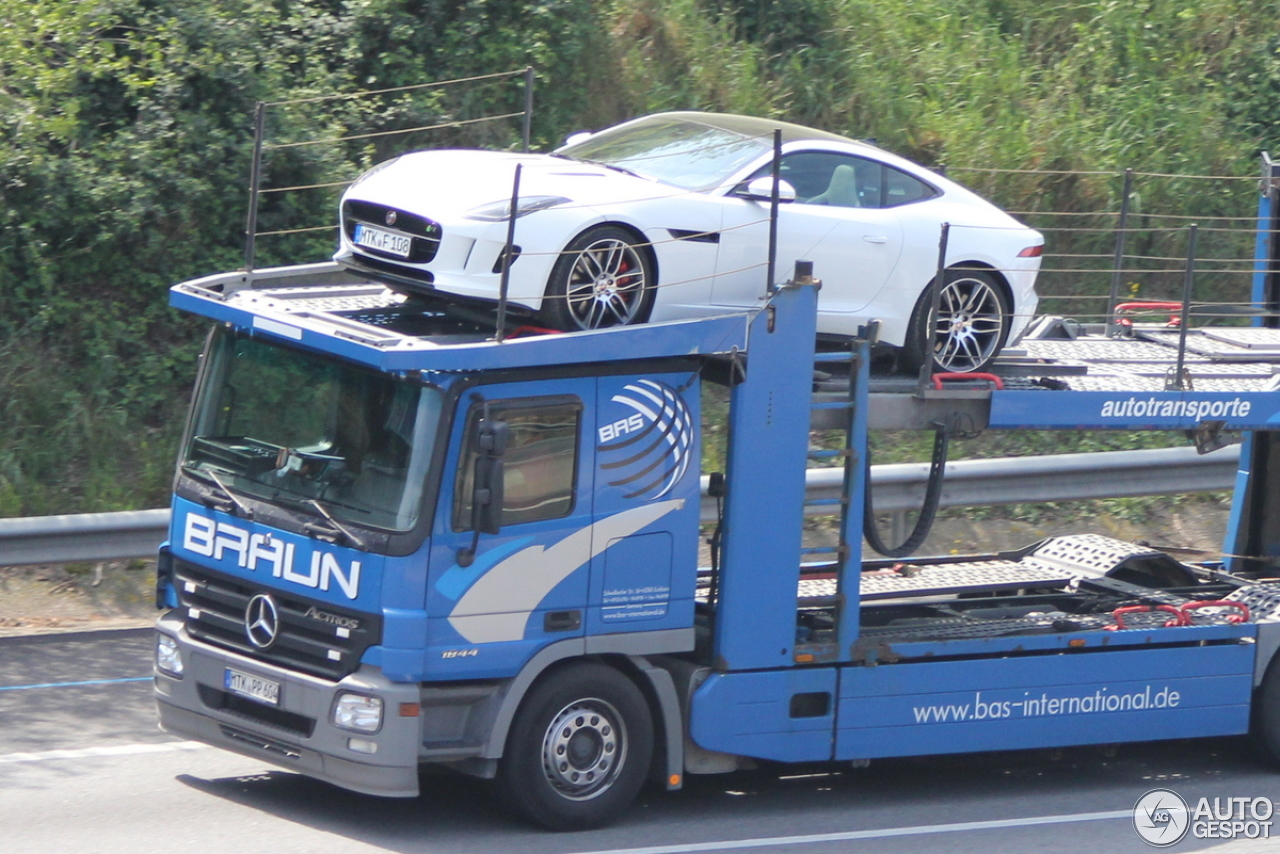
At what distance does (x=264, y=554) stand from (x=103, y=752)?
6.65ft

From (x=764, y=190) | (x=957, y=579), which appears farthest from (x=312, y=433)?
(x=957, y=579)

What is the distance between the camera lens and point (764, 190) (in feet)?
25.8

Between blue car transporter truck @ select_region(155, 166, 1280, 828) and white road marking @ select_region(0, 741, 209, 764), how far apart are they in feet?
3.50

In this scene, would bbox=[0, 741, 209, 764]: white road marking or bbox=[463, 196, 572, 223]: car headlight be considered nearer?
bbox=[463, 196, 572, 223]: car headlight

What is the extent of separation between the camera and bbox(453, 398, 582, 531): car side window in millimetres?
6695

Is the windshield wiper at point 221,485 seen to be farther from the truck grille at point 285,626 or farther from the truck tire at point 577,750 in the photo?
the truck tire at point 577,750

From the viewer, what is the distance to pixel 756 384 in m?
7.31

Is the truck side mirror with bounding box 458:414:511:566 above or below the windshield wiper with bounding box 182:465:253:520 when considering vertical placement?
above

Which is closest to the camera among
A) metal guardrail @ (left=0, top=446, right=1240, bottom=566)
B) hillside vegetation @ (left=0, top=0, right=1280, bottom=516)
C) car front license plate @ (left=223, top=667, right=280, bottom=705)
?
car front license plate @ (left=223, top=667, right=280, bottom=705)

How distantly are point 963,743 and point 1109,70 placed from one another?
12201 millimetres

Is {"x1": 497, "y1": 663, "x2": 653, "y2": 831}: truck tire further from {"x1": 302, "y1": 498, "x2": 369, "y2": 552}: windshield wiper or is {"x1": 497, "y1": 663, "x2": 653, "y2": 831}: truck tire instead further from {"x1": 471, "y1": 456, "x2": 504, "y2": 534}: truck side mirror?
{"x1": 302, "y1": 498, "x2": 369, "y2": 552}: windshield wiper

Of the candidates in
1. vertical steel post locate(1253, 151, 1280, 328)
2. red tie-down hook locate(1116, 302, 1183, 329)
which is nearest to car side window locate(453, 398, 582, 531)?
red tie-down hook locate(1116, 302, 1183, 329)

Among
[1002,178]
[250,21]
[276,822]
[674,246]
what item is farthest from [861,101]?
[276,822]

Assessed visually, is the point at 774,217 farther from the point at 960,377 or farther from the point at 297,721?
the point at 297,721
